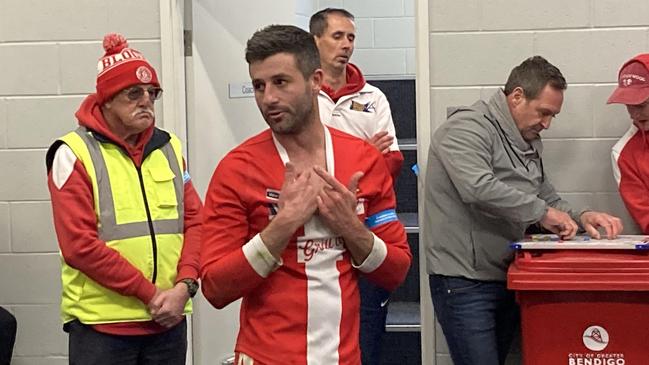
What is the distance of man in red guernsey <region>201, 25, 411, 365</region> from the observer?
190 cm

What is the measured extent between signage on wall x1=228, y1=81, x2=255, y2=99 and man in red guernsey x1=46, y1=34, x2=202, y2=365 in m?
1.20

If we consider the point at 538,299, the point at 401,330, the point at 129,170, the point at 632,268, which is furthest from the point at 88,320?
the point at 401,330

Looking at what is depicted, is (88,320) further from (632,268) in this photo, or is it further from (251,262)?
(632,268)

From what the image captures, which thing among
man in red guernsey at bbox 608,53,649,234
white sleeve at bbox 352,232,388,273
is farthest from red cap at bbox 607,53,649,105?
white sleeve at bbox 352,232,388,273

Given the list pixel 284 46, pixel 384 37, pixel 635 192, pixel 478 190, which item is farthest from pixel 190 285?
pixel 384 37

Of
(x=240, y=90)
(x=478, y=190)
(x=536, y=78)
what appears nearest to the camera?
(x=478, y=190)

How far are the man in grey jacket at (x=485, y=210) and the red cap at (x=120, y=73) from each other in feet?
3.33

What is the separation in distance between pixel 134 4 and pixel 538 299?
1929 mm

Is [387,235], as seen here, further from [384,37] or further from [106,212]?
[384,37]

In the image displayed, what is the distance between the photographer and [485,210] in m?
2.96

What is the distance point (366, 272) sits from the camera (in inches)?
79.4

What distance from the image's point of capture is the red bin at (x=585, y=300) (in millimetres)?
2672

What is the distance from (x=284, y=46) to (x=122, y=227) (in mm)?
985

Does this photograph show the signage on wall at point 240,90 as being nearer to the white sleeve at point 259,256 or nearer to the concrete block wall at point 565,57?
the concrete block wall at point 565,57
